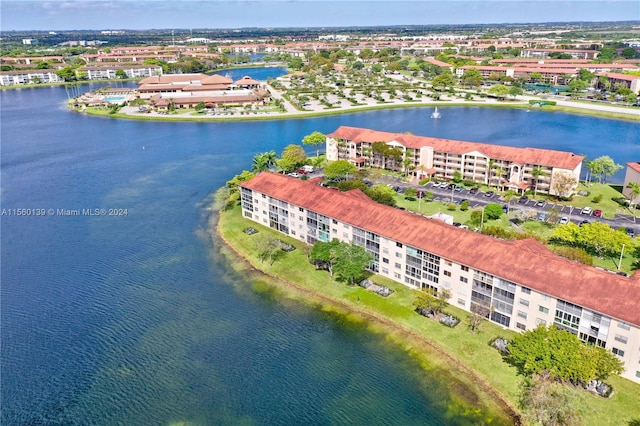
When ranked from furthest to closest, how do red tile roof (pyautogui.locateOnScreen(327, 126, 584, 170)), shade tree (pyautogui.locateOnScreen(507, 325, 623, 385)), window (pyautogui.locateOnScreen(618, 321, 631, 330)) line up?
red tile roof (pyautogui.locateOnScreen(327, 126, 584, 170)) → window (pyautogui.locateOnScreen(618, 321, 631, 330)) → shade tree (pyautogui.locateOnScreen(507, 325, 623, 385))

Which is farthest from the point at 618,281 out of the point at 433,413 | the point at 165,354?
the point at 165,354

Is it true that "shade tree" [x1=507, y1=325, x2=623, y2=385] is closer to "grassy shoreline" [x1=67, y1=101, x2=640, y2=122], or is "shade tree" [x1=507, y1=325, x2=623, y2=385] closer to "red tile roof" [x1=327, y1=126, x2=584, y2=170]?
"red tile roof" [x1=327, y1=126, x2=584, y2=170]

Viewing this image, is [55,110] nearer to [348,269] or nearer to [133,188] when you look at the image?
[133,188]

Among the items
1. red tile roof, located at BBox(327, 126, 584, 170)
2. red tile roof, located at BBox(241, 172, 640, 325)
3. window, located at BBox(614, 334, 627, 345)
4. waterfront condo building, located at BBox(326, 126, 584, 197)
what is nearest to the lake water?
red tile roof, located at BBox(241, 172, 640, 325)

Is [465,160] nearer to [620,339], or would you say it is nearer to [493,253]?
[493,253]

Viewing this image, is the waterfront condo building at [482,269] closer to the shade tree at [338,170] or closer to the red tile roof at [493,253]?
the red tile roof at [493,253]

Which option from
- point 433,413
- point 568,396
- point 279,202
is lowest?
point 433,413
